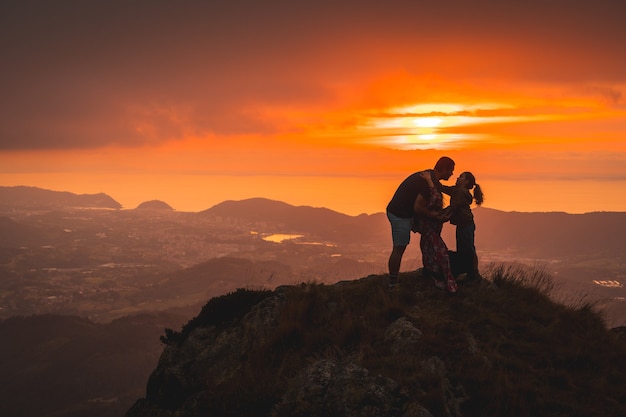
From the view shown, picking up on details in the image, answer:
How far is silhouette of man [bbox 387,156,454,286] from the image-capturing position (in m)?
14.3

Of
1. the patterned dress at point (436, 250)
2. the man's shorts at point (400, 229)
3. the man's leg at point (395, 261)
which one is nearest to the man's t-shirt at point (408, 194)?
the man's shorts at point (400, 229)

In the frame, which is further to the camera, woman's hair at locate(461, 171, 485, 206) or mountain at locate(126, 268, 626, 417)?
woman's hair at locate(461, 171, 485, 206)

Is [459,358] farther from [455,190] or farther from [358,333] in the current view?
[455,190]

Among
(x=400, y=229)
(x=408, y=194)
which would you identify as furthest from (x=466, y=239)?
(x=408, y=194)

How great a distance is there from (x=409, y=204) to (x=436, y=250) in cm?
176

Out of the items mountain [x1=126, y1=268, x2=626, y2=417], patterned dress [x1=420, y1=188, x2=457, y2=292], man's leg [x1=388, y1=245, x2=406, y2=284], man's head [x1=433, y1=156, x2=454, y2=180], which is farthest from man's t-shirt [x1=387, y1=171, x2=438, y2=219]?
mountain [x1=126, y1=268, x2=626, y2=417]

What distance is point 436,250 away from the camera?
1480cm

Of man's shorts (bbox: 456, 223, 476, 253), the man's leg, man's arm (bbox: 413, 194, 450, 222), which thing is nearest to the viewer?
man's arm (bbox: 413, 194, 450, 222)

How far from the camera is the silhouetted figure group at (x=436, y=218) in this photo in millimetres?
14383

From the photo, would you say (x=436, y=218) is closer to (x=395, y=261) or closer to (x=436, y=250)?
(x=436, y=250)

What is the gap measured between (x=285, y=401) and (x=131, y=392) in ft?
608

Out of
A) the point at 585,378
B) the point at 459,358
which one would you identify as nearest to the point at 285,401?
the point at 459,358

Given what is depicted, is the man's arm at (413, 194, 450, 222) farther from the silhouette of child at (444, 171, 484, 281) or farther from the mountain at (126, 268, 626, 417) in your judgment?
the mountain at (126, 268, 626, 417)

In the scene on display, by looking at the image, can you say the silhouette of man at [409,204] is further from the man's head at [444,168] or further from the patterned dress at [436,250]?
the patterned dress at [436,250]
